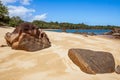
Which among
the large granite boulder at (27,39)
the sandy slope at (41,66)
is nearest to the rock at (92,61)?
the sandy slope at (41,66)

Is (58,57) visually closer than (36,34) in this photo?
Yes

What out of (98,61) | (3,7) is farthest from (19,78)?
(3,7)

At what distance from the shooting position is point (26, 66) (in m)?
10.6

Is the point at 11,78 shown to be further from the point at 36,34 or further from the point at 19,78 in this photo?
the point at 36,34

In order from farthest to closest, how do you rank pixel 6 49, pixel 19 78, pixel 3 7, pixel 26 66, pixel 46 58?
pixel 3 7
pixel 6 49
pixel 46 58
pixel 26 66
pixel 19 78

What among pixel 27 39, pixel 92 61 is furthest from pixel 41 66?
pixel 27 39

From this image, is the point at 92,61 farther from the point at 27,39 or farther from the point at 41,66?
the point at 27,39

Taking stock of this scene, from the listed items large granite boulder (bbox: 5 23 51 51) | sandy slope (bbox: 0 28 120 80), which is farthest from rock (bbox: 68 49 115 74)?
large granite boulder (bbox: 5 23 51 51)

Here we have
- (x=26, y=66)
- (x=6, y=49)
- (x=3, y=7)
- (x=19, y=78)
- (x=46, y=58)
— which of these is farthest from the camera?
(x=3, y=7)

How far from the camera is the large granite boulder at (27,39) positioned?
1317 centimetres

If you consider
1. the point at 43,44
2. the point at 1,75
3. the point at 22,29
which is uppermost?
the point at 22,29

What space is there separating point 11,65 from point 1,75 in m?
1.38

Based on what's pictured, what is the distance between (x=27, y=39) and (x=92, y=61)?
16.1 ft

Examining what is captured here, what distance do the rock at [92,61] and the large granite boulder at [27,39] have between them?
9.19ft
